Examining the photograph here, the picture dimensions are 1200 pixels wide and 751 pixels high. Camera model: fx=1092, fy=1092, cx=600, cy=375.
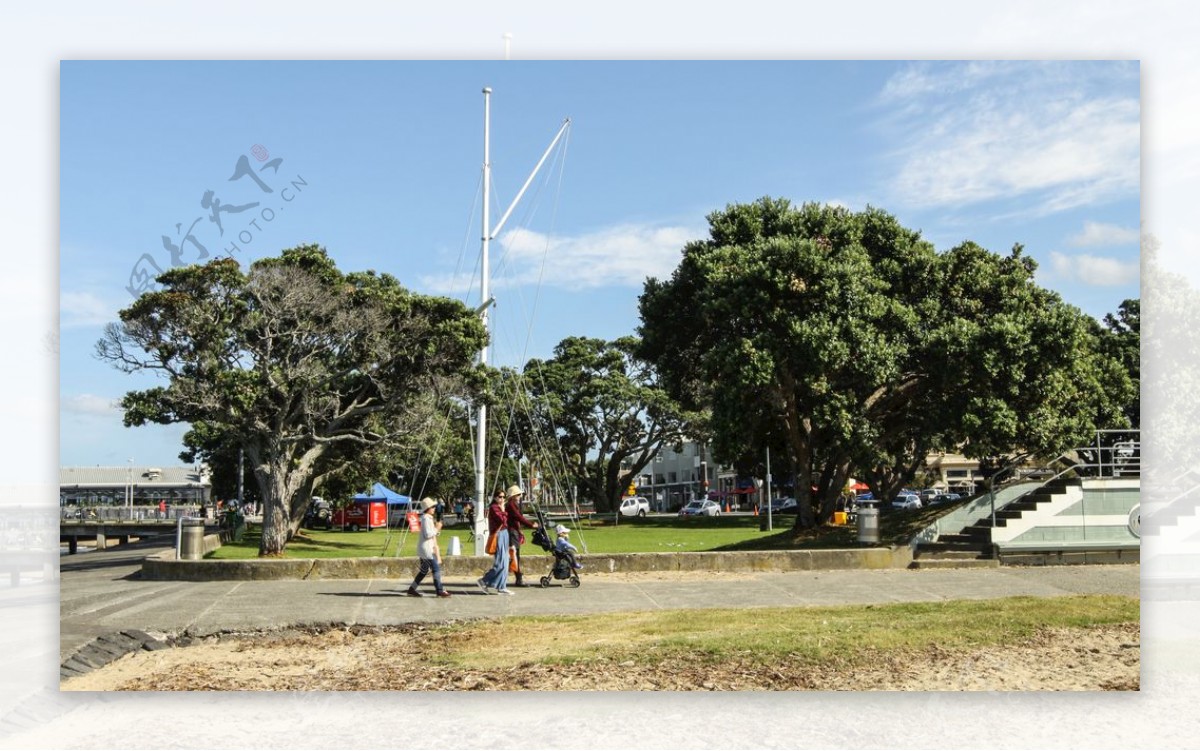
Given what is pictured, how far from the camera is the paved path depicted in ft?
45.0

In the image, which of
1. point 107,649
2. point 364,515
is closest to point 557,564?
point 107,649

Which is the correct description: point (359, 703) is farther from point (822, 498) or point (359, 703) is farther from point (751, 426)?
point (822, 498)

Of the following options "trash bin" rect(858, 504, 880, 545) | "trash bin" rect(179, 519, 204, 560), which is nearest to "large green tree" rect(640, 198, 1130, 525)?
"trash bin" rect(858, 504, 880, 545)

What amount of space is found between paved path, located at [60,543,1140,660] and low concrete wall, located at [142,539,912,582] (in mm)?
363

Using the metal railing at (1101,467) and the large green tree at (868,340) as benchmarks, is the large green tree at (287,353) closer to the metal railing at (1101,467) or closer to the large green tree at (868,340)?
the large green tree at (868,340)

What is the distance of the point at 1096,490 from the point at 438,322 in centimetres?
1492

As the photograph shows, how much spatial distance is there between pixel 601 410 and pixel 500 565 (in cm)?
4571

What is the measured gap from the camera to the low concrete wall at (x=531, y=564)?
18.9 metres

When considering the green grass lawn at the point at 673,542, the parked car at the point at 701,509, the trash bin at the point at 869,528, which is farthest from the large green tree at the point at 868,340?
the parked car at the point at 701,509

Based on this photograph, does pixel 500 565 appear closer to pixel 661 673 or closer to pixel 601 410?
pixel 661 673

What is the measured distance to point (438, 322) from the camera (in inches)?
1042

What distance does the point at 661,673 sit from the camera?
9.87 metres

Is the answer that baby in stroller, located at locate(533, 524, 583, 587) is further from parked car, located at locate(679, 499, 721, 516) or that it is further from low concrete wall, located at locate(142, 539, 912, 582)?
parked car, located at locate(679, 499, 721, 516)

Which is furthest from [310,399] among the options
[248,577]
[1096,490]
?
[1096,490]
